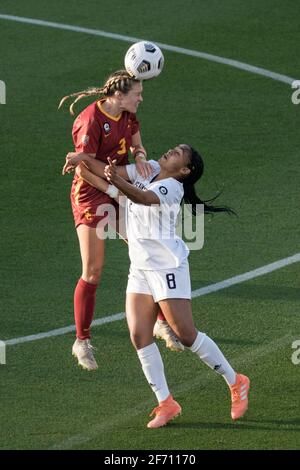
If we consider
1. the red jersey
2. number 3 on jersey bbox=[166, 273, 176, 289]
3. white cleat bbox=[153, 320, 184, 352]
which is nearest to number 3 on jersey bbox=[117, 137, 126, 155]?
the red jersey

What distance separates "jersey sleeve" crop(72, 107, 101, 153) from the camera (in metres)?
10.2

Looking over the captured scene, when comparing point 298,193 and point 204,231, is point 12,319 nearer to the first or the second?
point 204,231

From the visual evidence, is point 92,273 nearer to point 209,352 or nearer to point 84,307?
point 84,307

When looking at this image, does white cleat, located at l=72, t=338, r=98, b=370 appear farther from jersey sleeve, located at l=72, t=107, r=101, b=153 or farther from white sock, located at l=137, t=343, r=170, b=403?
jersey sleeve, located at l=72, t=107, r=101, b=153

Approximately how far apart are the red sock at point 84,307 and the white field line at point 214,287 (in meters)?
0.57

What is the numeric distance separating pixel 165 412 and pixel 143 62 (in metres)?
2.95

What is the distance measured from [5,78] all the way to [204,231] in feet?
16.3

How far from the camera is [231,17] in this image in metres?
19.2

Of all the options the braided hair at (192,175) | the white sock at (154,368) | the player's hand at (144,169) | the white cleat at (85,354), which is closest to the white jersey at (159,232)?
the braided hair at (192,175)

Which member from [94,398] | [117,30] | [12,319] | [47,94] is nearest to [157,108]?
[47,94]

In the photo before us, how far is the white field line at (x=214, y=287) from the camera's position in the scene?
1095cm

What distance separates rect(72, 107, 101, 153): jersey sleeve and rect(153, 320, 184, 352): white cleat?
1740 millimetres

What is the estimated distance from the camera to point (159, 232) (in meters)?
9.41

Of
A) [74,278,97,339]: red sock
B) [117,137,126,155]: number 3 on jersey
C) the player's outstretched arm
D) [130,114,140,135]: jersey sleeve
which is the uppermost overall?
[130,114,140,135]: jersey sleeve
